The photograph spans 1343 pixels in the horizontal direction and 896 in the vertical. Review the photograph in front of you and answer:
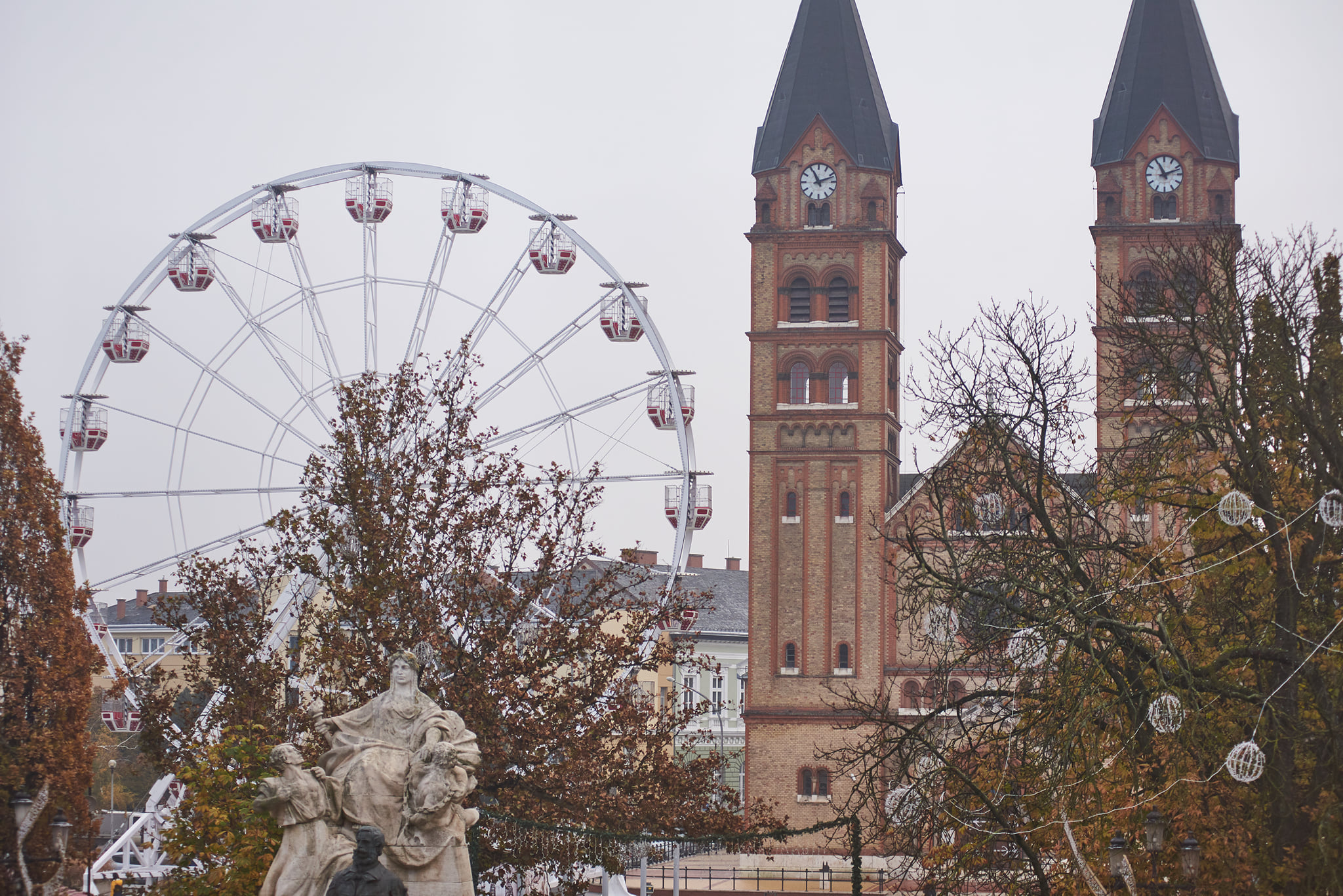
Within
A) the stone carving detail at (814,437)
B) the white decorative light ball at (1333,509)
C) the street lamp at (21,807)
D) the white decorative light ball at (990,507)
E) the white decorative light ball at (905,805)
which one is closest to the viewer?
the white decorative light ball at (1333,509)

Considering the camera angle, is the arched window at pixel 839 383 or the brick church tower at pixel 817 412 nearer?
the brick church tower at pixel 817 412

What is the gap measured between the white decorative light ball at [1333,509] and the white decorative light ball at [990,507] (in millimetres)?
5225

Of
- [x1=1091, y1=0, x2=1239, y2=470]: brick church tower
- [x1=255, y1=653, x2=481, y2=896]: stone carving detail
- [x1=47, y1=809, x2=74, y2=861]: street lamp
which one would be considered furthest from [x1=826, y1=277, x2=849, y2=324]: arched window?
[x1=255, y1=653, x2=481, y2=896]: stone carving detail

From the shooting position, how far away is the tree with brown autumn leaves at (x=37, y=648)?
2467cm

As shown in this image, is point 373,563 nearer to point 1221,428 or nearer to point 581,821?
point 581,821

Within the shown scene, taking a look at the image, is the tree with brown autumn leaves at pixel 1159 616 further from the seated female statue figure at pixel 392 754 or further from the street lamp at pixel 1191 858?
the seated female statue figure at pixel 392 754

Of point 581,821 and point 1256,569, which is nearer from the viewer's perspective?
point 1256,569

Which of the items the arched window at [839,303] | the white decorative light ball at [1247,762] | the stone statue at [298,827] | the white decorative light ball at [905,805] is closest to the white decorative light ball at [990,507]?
the white decorative light ball at [905,805]

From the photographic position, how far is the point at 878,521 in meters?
55.3

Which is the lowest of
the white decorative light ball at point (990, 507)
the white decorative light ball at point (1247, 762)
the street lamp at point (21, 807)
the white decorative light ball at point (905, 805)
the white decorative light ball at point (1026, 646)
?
the street lamp at point (21, 807)

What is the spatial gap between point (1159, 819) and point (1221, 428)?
410 cm

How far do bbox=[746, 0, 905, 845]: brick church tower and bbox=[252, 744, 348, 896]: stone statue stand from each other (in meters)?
43.4

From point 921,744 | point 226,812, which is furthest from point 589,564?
point 921,744

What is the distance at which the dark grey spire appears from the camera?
196 feet
